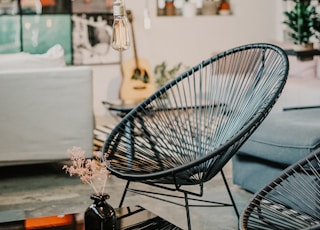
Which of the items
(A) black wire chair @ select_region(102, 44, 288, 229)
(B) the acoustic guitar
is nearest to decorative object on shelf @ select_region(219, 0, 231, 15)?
(B) the acoustic guitar

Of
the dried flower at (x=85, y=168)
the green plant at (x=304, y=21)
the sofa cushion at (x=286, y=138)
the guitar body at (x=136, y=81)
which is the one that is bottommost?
the guitar body at (x=136, y=81)

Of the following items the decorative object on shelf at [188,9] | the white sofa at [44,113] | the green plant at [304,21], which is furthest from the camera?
the decorative object on shelf at [188,9]

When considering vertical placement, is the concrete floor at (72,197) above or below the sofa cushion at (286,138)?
below

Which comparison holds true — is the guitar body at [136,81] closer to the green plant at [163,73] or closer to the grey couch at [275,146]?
the green plant at [163,73]

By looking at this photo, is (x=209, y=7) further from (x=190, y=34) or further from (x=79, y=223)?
(x=79, y=223)

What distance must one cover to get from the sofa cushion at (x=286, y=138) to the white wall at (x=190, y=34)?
152 inches

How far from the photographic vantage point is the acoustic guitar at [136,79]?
6969 mm

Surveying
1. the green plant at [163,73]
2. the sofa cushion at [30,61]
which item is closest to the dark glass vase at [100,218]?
the sofa cushion at [30,61]

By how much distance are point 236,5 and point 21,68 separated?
3.97 metres

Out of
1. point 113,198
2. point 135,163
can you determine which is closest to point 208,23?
point 113,198

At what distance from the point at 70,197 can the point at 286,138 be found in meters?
1.30

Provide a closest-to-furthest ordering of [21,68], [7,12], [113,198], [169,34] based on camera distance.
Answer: [113,198]
[21,68]
[7,12]
[169,34]

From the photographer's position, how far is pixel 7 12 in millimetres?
6887

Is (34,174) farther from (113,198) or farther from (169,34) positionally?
(169,34)
